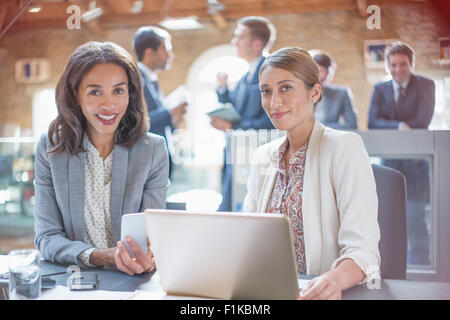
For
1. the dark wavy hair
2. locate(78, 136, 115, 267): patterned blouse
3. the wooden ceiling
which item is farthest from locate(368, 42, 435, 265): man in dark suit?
the wooden ceiling

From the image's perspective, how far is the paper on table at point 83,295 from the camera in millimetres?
876

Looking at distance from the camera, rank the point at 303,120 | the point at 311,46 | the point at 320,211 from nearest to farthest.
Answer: the point at 320,211 → the point at 303,120 → the point at 311,46

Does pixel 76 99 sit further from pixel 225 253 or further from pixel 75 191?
pixel 225 253

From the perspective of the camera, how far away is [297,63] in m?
1.33

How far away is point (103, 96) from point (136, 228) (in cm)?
60

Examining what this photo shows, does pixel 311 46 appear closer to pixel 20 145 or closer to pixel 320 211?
pixel 20 145

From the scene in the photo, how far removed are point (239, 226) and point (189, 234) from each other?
0.10 metres

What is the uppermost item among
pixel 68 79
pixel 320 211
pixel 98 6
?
pixel 98 6

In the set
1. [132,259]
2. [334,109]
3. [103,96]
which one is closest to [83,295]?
[132,259]

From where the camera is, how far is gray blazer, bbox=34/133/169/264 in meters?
1.34

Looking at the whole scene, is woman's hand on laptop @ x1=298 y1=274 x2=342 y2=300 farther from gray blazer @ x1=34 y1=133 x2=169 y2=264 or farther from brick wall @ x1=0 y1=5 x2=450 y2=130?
brick wall @ x1=0 y1=5 x2=450 y2=130

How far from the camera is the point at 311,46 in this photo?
6.88m

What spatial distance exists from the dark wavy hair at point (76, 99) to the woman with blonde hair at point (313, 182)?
426 mm
